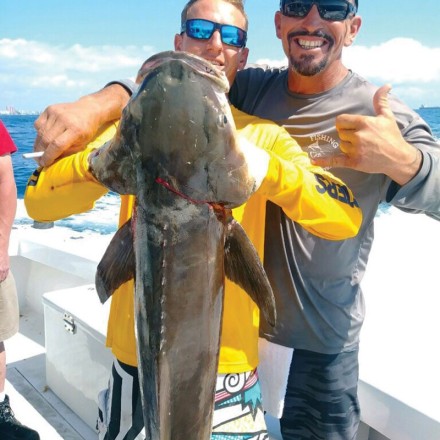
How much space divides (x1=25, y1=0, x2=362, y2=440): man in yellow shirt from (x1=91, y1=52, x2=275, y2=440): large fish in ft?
0.88

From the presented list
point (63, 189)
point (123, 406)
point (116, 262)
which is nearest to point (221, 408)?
point (123, 406)

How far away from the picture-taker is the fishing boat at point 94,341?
304cm

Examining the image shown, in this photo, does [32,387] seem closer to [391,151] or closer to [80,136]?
[80,136]

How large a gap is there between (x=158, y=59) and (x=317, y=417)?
2.34 meters

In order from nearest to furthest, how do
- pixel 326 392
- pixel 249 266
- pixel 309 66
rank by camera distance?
pixel 249 266, pixel 309 66, pixel 326 392

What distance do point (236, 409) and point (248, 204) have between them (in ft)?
3.41

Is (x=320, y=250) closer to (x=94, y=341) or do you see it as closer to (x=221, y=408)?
(x=221, y=408)

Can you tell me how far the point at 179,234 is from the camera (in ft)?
5.94

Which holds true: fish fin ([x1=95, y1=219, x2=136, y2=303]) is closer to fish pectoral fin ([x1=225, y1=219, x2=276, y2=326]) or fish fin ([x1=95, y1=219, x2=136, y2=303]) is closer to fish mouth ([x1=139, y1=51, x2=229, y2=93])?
fish pectoral fin ([x1=225, y1=219, x2=276, y2=326])

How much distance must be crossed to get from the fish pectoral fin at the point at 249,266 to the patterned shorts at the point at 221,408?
0.66m

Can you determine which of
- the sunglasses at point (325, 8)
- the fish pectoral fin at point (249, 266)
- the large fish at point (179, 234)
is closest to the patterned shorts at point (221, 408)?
the large fish at point (179, 234)

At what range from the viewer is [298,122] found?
289 centimetres

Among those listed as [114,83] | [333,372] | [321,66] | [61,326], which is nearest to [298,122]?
[321,66]

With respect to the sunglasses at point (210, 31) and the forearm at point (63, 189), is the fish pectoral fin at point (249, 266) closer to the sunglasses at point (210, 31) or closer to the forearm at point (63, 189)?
the forearm at point (63, 189)
